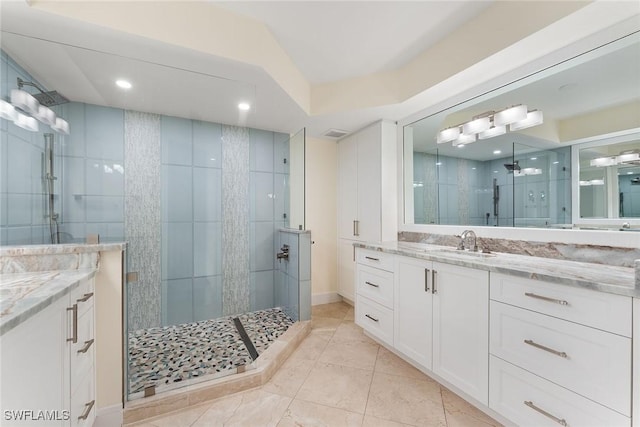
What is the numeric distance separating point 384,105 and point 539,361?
7.26ft

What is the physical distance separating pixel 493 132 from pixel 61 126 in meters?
3.40

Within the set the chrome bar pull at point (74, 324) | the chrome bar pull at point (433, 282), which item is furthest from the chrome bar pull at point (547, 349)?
the chrome bar pull at point (74, 324)

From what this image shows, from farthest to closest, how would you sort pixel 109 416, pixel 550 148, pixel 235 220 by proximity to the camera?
pixel 235 220 → pixel 550 148 → pixel 109 416

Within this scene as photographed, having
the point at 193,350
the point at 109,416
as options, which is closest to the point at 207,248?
the point at 193,350

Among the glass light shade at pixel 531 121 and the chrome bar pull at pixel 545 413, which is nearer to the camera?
the chrome bar pull at pixel 545 413

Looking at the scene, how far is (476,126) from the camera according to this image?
7.06 feet

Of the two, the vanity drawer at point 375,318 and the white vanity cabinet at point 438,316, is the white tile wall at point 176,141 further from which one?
the vanity drawer at point 375,318

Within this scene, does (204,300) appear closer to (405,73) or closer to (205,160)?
(205,160)

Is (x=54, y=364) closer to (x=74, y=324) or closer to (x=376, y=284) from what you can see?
(x=74, y=324)

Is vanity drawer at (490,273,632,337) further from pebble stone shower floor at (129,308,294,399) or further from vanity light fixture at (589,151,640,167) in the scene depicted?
pebble stone shower floor at (129,308,294,399)

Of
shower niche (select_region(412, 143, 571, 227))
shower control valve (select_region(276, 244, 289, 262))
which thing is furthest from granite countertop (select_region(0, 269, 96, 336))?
shower niche (select_region(412, 143, 571, 227))

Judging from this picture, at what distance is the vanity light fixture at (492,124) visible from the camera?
5.97 feet

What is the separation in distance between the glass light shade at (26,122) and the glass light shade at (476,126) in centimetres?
331

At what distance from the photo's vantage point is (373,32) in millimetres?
1892
